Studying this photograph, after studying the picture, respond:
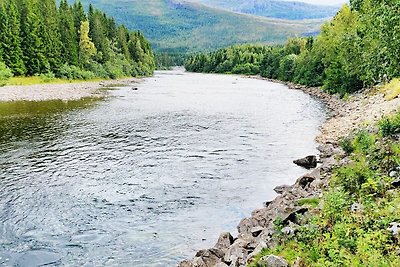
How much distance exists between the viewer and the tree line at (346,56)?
2194 centimetres

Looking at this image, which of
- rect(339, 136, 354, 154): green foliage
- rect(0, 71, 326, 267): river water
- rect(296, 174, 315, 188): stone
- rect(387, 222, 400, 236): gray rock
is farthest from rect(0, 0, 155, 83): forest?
rect(387, 222, 400, 236): gray rock

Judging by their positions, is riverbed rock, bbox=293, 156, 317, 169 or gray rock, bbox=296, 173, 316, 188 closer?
gray rock, bbox=296, 173, 316, 188

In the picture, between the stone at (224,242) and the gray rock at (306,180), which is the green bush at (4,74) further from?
the stone at (224,242)

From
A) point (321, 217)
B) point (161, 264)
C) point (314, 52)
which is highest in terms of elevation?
point (314, 52)

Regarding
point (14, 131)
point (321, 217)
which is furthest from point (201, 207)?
point (14, 131)

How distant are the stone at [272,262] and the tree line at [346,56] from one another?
533 inches

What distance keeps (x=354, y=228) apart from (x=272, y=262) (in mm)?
2738

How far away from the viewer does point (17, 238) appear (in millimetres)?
15086

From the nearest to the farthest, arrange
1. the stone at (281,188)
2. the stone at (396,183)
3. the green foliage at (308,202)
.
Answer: the stone at (396,183) → the green foliage at (308,202) → the stone at (281,188)

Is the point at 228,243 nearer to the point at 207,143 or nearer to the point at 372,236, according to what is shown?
the point at 372,236

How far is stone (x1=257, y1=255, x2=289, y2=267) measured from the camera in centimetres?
1029

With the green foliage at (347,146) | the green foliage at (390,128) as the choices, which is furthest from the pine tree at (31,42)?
the green foliage at (390,128)

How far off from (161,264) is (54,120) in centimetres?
3123

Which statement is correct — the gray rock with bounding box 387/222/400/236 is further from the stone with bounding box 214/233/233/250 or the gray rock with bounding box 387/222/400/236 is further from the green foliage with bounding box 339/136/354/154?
the green foliage with bounding box 339/136/354/154
